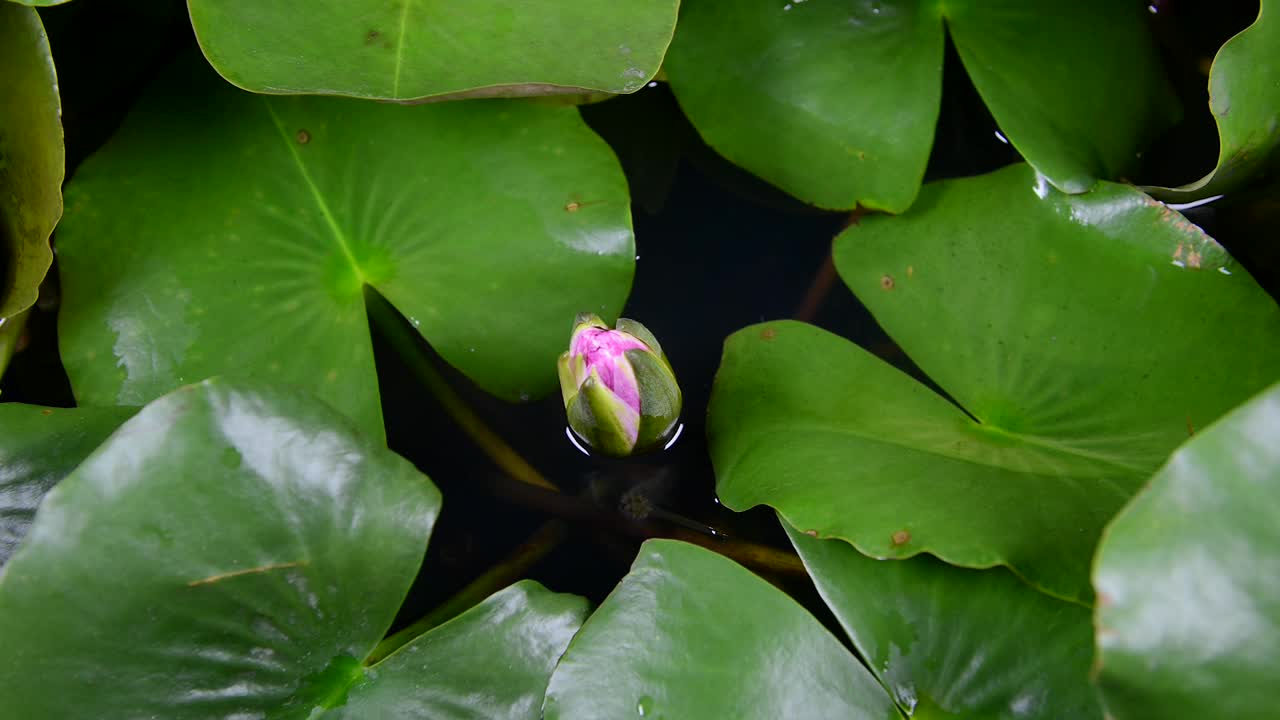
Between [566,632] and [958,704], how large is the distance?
0.31 meters

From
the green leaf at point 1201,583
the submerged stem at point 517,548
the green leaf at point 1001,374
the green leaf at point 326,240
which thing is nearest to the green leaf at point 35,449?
the green leaf at point 326,240

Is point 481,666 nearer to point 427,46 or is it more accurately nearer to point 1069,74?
point 427,46

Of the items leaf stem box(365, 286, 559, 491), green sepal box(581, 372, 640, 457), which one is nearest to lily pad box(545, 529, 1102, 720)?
green sepal box(581, 372, 640, 457)

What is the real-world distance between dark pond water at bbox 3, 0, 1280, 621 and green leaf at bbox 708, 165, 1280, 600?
114 millimetres

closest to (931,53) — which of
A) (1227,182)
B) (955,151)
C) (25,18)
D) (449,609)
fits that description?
(955,151)

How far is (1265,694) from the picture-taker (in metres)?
0.47

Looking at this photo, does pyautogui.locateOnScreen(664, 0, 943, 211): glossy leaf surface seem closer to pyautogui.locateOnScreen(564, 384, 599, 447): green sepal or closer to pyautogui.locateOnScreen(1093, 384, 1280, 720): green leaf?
pyautogui.locateOnScreen(564, 384, 599, 447): green sepal

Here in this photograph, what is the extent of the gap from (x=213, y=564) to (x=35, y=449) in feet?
0.85

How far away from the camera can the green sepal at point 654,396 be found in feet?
2.72

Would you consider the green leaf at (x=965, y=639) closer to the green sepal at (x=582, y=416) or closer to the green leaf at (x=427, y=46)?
the green sepal at (x=582, y=416)

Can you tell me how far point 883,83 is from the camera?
103cm

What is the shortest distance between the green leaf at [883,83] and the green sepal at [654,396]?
1.03 ft

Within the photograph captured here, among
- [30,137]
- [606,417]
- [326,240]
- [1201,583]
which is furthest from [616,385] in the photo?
[30,137]

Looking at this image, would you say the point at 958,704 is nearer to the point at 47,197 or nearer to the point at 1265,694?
the point at 1265,694
